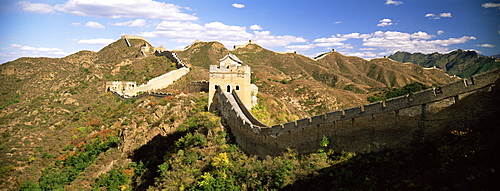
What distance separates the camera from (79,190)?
21547 mm

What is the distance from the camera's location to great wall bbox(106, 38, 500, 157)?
A: 370 inches

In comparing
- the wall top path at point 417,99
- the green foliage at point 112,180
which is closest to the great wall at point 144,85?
the green foliage at point 112,180

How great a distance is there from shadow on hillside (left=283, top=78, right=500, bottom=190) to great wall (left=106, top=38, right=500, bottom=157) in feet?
0.10

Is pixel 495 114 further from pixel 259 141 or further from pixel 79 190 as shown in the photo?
pixel 79 190

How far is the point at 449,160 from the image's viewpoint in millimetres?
8953

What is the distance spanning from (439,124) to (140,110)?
2523 cm

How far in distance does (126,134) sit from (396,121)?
2141cm

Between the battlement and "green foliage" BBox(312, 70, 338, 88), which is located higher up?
the battlement

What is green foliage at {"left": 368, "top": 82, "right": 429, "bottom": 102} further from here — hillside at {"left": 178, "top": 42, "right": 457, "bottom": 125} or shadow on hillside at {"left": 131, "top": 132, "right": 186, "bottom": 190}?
shadow on hillside at {"left": 131, "top": 132, "right": 186, "bottom": 190}

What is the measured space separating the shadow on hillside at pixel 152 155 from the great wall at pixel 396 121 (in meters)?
8.79

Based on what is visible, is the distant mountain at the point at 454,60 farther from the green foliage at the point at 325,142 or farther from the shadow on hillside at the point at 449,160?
the shadow on hillside at the point at 449,160

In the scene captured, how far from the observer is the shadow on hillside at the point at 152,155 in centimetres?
2133

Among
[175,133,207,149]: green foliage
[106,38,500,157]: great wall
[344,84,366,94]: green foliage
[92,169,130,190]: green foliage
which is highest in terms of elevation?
[106,38,500,157]: great wall

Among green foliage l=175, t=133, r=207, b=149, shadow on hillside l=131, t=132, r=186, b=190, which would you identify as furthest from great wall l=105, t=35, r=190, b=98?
green foliage l=175, t=133, r=207, b=149
